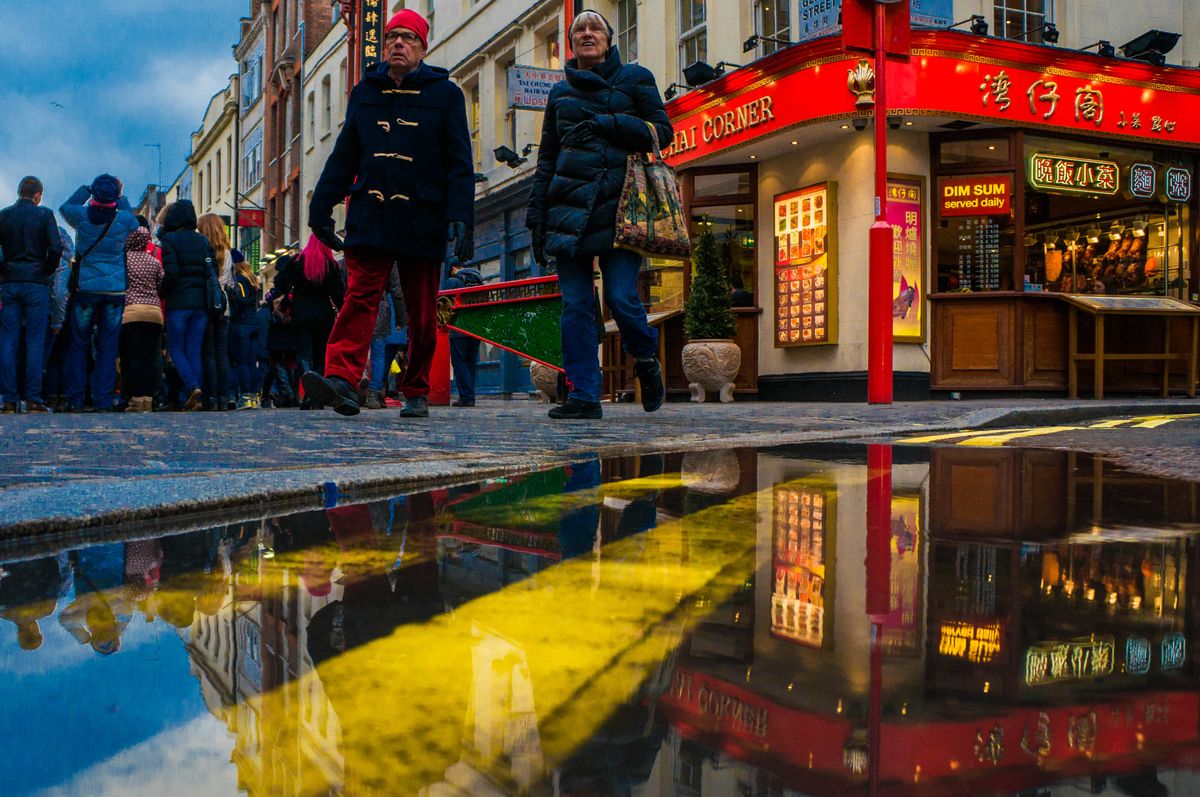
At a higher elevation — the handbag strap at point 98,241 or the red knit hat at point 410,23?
the red knit hat at point 410,23

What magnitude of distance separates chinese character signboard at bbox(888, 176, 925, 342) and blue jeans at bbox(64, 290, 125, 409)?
8525 mm

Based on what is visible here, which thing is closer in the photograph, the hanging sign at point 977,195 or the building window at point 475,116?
the hanging sign at point 977,195

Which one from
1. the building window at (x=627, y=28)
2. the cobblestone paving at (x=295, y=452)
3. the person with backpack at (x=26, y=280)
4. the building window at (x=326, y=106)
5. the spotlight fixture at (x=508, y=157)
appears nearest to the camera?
the cobblestone paving at (x=295, y=452)

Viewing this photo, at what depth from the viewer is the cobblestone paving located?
2215mm

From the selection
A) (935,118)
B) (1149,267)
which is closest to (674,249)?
(935,118)

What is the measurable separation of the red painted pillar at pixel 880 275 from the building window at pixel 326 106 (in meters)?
22.7

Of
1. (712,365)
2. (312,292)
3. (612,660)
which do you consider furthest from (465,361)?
(612,660)

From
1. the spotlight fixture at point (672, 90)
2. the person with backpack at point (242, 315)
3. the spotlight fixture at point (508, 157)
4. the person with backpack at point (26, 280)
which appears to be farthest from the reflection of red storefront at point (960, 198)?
the person with backpack at point (26, 280)

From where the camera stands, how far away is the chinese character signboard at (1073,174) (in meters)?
13.0

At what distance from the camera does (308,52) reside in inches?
1298

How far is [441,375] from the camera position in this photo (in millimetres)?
11953

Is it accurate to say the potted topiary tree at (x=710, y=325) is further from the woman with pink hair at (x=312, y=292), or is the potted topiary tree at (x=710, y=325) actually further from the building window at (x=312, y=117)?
the building window at (x=312, y=117)

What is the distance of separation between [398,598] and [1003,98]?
42.4ft

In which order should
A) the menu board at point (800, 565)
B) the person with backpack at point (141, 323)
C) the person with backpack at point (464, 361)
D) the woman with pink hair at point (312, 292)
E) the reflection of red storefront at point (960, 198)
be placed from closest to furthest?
the menu board at point (800, 565), the person with backpack at point (141, 323), the woman with pink hair at point (312, 292), the person with backpack at point (464, 361), the reflection of red storefront at point (960, 198)
